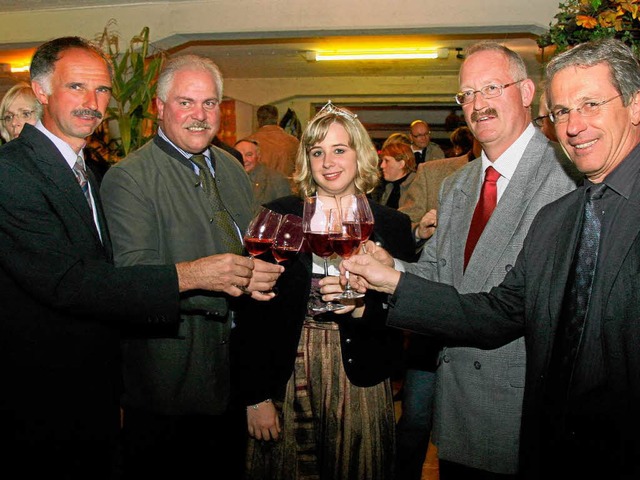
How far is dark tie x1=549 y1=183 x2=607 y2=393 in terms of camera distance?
1.63 meters

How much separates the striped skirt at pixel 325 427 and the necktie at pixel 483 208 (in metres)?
0.62

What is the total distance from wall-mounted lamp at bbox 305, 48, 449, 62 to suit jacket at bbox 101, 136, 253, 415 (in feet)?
23.5

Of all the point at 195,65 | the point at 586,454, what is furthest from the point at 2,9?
the point at 586,454

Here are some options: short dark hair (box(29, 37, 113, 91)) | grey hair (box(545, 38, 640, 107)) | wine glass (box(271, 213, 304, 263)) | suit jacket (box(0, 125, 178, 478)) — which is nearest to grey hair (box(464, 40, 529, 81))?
grey hair (box(545, 38, 640, 107))

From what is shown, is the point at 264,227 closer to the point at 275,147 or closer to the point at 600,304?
the point at 600,304

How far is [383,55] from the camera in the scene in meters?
9.00

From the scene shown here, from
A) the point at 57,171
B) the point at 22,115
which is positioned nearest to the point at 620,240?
the point at 57,171

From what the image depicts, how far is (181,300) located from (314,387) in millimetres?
629

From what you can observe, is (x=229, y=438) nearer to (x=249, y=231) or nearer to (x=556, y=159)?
(x=249, y=231)

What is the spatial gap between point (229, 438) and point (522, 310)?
151 cm

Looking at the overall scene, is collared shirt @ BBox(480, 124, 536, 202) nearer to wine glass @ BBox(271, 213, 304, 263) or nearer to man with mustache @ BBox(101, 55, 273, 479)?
wine glass @ BBox(271, 213, 304, 263)

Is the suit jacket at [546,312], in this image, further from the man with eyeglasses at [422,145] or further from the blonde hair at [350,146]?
the man with eyeglasses at [422,145]

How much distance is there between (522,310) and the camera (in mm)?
1945

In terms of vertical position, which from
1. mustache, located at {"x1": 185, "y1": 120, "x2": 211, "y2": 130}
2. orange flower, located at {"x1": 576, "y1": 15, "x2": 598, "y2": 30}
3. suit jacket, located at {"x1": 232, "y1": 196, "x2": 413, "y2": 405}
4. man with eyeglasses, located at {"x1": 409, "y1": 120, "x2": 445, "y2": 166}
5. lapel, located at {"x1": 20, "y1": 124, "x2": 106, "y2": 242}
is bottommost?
suit jacket, located at {"x1": 232, "y1": 196, "x2": 413, "y2": 405}
